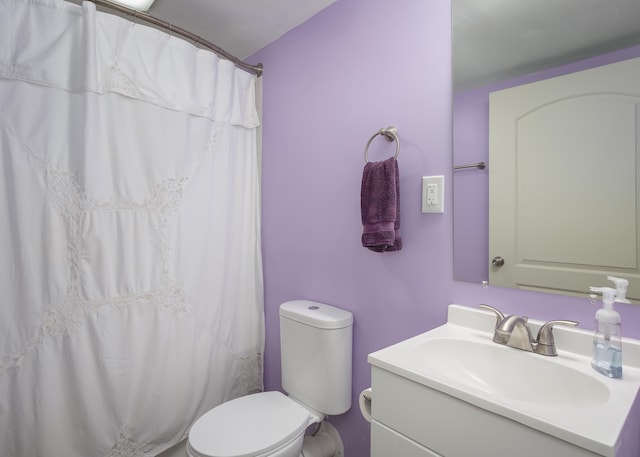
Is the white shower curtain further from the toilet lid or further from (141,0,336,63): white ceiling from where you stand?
the toilet lid

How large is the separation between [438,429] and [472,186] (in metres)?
0.77

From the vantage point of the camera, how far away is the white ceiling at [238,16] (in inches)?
62.6

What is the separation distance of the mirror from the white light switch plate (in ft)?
0.17

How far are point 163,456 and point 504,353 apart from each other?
1.72m

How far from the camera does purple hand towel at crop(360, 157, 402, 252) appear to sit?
47.5 inches

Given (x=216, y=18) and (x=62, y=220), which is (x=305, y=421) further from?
(x=216, y=18)

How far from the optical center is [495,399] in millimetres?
667

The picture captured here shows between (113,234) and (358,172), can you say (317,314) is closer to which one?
(358,172)

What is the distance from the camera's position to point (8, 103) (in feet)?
3.93

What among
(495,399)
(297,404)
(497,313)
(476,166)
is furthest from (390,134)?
(297,404)

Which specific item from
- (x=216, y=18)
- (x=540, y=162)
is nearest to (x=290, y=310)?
(x=540, y=162)

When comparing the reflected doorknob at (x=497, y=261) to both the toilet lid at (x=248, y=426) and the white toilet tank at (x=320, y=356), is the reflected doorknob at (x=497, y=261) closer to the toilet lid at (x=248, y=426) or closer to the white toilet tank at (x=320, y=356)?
the white toilet tank at (x=320, y=356)

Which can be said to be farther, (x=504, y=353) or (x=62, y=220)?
(x=62, y=220)

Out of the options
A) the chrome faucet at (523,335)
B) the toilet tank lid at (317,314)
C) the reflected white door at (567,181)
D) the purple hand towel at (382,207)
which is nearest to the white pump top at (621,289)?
the reflected white door at (567,181)
